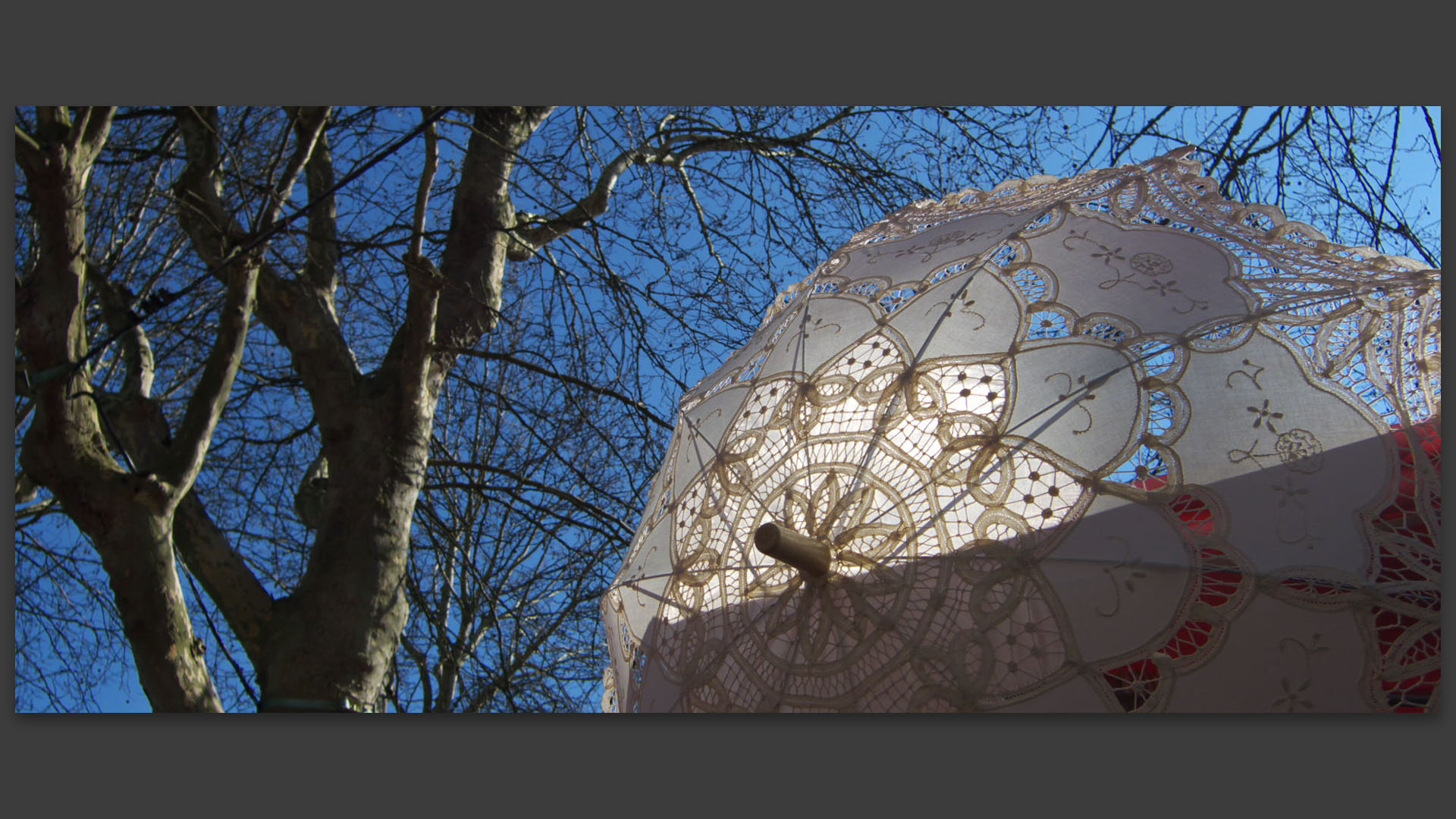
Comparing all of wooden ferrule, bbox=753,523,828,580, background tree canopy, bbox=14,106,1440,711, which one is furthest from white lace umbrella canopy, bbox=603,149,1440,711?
background tree canopy, bbox=14,106,1440,711

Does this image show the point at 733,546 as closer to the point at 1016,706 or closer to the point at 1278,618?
the point at 1016,706

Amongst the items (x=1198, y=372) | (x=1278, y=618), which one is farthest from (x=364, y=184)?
(x=1278, y=618)

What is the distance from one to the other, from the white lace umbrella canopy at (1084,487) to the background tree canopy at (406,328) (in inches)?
38.3

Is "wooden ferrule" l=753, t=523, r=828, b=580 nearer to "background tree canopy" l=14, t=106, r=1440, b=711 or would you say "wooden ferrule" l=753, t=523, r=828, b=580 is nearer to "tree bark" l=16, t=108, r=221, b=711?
"background tree canopy" l=14, t=106, r=1440, b=711

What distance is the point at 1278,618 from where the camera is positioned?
4.30 feet

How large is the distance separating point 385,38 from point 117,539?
3.87ft

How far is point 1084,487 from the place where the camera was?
1.44 m

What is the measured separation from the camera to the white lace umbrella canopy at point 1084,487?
1.34 m

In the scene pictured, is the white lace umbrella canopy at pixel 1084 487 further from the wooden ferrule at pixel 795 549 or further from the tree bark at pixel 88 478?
the tree bark at pixel 88 478

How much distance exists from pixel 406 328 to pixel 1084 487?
185cm

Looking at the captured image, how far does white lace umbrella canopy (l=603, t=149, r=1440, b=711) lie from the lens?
1.34 m

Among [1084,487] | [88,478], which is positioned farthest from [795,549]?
[88,478]

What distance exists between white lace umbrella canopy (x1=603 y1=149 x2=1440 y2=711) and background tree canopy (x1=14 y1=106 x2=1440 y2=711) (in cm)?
97

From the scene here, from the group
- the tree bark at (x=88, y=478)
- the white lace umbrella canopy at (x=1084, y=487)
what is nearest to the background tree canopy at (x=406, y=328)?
the tree bark at (x=88, y=478)
